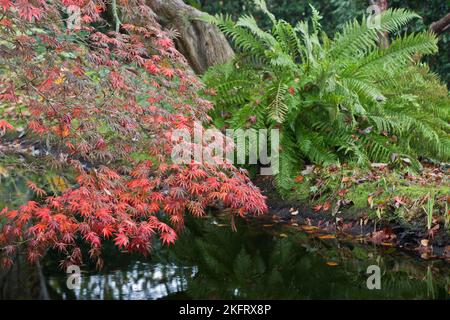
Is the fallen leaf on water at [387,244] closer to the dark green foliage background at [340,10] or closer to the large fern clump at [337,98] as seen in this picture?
the large fern clump at [337,98]

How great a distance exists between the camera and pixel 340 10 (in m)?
8.56

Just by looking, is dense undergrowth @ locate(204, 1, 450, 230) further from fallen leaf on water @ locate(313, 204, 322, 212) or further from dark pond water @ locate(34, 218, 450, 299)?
dark pond water @ locate(34, 218, 450, 299)

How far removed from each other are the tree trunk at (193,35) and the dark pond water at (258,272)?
2506mm

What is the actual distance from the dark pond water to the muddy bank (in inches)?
5.5

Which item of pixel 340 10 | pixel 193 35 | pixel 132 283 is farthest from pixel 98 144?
pixel 340 10

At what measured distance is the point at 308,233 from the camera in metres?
4.00

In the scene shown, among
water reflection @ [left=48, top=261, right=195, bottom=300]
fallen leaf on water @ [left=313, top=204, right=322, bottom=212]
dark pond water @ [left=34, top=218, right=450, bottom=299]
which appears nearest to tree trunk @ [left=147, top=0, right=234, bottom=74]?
fallen leaf on water @ [left=313, top=204, right=322, bottom=212]

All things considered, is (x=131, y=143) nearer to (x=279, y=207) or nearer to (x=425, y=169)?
(x=279, y=207)

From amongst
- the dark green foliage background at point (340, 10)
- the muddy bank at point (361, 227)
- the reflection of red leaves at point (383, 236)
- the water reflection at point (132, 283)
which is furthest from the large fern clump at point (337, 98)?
the dark green foliage background at point (340, 10)

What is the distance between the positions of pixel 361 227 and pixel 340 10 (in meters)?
5.56

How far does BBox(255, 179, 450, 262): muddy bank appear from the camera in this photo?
3.48 meters

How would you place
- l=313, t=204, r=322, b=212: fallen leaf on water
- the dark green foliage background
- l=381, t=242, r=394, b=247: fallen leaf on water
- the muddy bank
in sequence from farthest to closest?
the dark green foliage background < l=313, t=204, r=322, b=212: fallen leaf on water < l=381, t=242, r=394, b=247: fallen leaf on water < the muddy bank

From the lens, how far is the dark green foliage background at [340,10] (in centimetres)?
806
